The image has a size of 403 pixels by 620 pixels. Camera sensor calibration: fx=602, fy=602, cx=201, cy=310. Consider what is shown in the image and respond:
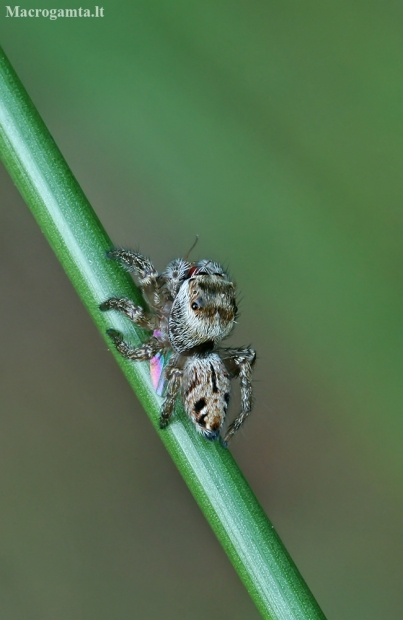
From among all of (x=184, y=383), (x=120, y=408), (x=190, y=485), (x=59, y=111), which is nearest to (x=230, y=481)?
(x=190, y=485)

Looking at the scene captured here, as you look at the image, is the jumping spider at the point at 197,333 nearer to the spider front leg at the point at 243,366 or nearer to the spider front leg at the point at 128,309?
the spider front leg at the point at 243,366

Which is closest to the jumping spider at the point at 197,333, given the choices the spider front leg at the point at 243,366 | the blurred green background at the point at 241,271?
the spider front leg at the point at 243,366

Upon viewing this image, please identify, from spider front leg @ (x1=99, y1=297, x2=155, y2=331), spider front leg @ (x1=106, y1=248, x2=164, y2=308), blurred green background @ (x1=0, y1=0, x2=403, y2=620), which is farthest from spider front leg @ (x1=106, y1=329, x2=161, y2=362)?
blurred green background @ (x1=0, y1=0, x2=403, y2=620)

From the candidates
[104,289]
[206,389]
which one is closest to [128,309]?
[104,289]

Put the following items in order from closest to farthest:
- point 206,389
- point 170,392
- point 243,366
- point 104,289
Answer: point 104,289 < point 170,392 < point 206,389 < point 243,366

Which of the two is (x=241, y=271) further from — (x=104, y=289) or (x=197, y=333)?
(x=104, y=289)

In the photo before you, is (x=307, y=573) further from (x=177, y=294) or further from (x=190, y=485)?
(x=190, y=485)
